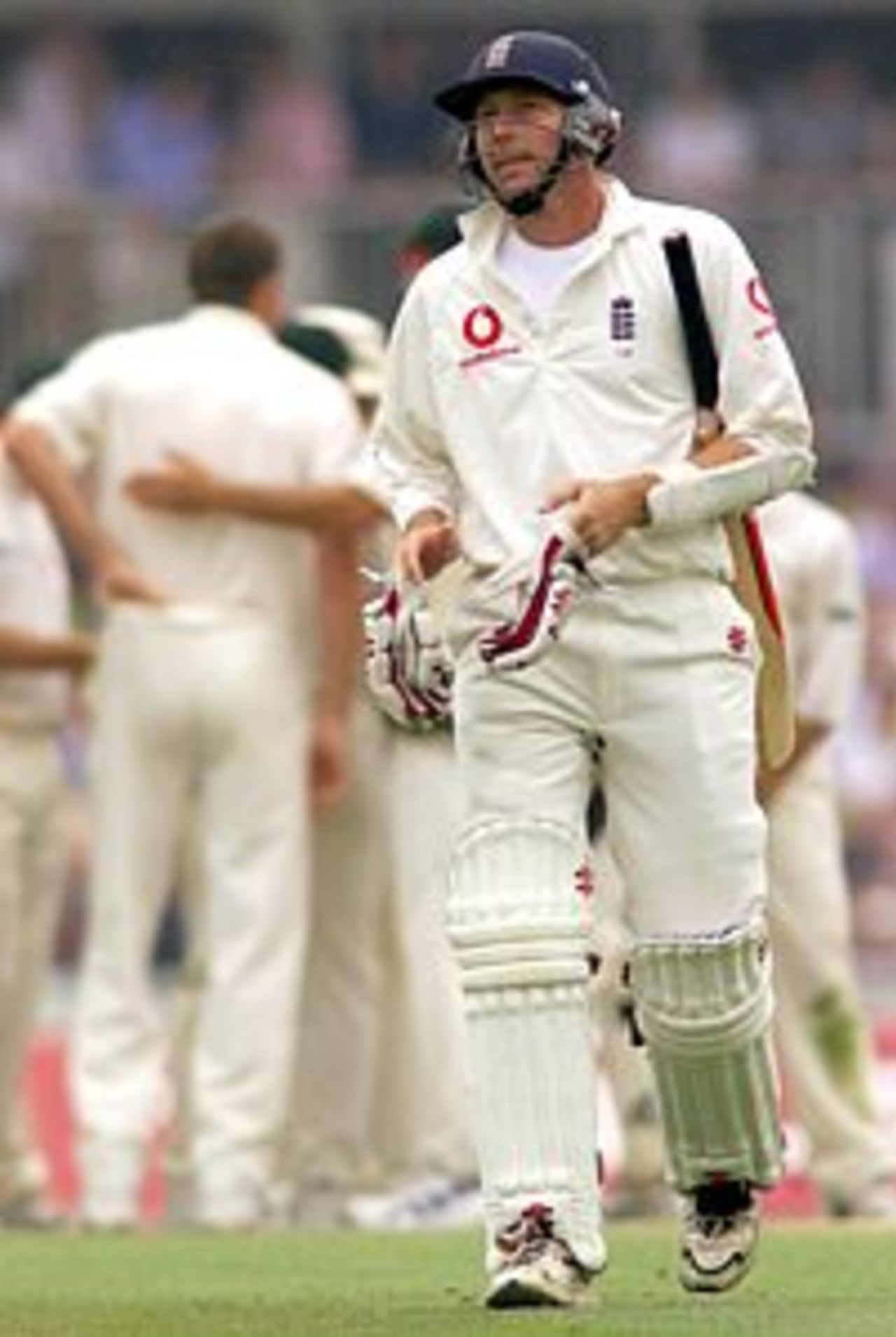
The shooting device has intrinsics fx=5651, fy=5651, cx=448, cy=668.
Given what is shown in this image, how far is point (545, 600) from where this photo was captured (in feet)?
31.3

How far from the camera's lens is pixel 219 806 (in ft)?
50.2

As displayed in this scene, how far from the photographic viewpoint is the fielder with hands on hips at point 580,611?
31.7ft

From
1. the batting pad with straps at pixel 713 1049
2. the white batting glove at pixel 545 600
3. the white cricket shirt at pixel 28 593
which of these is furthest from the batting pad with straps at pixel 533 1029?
the white cricket shirt at pixel 28 593

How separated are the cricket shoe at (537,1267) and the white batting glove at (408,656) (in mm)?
964

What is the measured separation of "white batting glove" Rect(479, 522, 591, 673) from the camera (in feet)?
31.3

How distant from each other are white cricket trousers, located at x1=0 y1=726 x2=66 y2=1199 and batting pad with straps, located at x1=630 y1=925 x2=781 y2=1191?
18.9 ft

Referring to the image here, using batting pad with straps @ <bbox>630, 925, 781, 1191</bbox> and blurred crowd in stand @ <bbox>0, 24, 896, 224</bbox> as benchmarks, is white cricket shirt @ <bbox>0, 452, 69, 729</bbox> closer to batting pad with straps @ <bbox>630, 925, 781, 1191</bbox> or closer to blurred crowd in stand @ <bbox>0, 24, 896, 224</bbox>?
batting pad with straps @ <bbox>630, 925, 781, 1191</bbox>

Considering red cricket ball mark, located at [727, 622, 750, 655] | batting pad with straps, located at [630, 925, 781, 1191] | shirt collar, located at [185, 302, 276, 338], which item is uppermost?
shirt collar, located at [185, 302, 276, 338]

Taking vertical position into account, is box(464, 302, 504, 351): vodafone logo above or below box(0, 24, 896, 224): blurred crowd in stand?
below

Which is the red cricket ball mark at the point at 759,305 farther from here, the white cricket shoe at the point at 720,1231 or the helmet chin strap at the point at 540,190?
the white cricket shoe at the point at 720,1231

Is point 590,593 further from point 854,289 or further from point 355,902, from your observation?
point 854,289

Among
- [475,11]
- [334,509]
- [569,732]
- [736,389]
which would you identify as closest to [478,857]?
[569,732]

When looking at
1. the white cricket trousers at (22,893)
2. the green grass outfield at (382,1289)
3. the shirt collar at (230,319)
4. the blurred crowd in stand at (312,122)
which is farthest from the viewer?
the blurred crowd in stand at (312,122)

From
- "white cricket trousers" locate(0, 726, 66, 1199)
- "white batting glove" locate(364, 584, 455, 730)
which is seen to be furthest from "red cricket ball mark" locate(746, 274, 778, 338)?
"white cricket trousers" locate(0, 726, 66, 1199)
